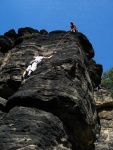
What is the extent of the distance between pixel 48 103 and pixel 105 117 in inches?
303

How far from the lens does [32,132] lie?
830 centimetres

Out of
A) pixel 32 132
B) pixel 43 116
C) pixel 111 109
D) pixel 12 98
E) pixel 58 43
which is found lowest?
pixel 32 132

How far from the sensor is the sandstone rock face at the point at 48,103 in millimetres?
8430

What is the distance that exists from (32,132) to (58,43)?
9348mm

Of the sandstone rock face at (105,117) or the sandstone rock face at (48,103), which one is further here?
the sandstone rock face at (105,117)

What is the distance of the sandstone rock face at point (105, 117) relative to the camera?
15.1m

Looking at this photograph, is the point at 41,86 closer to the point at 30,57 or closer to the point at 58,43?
the point at 30,57

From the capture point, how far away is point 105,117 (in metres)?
17.2

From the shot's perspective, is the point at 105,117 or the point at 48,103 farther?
the point at 105,117

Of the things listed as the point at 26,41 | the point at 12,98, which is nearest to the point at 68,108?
the point at 12,98

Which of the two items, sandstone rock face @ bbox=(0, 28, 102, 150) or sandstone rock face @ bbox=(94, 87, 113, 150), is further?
sandstone rock face @ bbox=(94, 87, 113, 150)

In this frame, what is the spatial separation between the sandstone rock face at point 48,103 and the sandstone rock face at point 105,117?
2.79 meters

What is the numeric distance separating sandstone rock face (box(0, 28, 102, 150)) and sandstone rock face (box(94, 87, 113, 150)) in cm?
279

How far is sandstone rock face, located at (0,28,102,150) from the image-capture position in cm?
843
